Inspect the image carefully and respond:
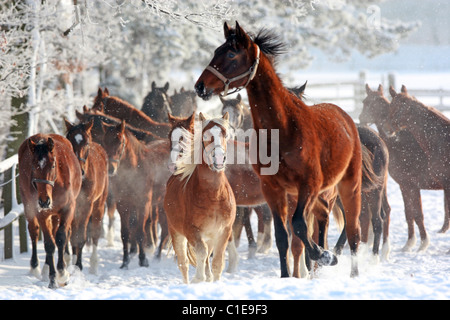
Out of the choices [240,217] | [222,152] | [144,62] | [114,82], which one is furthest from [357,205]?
[144,62]

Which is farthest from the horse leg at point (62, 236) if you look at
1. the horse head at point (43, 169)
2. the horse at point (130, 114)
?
the horse at point (130, 114)

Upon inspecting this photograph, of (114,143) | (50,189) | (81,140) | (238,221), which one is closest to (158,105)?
(114,143)

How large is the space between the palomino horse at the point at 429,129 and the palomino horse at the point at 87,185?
4838mm

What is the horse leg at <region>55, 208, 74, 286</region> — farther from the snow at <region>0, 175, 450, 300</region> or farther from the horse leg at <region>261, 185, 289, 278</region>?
the horse leg at <region>261, 185, 289, 278</region>

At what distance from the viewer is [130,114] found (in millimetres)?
11562

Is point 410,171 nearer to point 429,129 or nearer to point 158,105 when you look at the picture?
point 429,129

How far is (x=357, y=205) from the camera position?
21.3 ft

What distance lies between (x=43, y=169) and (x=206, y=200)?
217 cm

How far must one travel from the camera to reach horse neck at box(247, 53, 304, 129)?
529 centimetres

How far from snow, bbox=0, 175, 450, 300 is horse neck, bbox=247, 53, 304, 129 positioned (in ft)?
4.61

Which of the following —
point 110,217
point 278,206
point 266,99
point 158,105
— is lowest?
point 110,217

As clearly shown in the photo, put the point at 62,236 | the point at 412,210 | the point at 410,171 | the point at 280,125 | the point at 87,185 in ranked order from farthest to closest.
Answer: the point at 410,171
the point at 412,210
the point at 87,185
the point at 62,236
the point at 280,125
